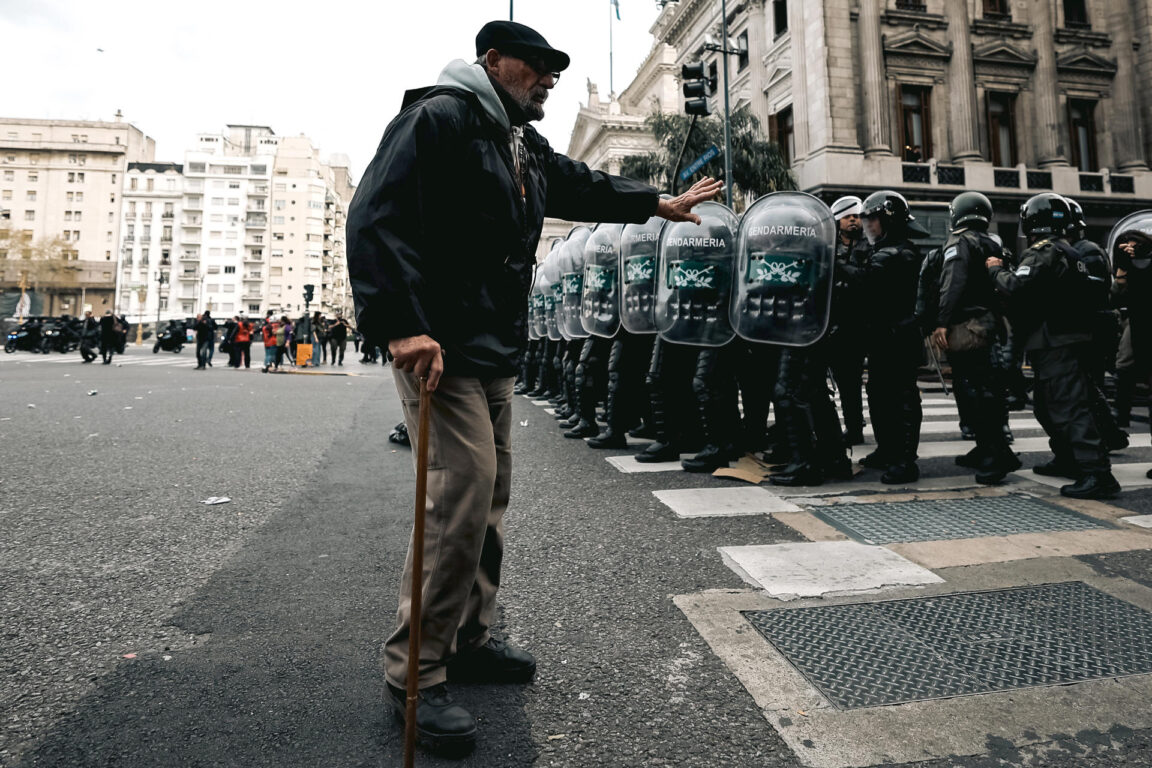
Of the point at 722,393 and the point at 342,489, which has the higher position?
the point at 722,393

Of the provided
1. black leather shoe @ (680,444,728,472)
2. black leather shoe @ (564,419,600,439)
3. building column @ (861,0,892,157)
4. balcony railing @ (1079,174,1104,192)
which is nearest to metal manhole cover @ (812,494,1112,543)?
black leather shoe @ (680,444,728,472)

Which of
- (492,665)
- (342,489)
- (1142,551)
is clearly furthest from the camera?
(342,489)

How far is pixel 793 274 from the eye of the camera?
4.84 m

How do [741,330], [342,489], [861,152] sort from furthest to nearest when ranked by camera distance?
[861,152] < [741,330] < [342,489]

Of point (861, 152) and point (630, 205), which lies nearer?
point (630, 205)

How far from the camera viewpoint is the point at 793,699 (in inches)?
75.8

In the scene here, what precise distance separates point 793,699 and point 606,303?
5.01 meters

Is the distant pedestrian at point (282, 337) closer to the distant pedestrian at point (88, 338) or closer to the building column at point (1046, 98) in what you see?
the distant pedestrian at point (88, 338)

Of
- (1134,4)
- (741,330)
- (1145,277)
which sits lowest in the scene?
(741,330)

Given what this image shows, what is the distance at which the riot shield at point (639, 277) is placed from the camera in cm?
596

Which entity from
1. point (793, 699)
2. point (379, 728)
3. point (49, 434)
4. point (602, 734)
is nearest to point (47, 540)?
point (379, 728)

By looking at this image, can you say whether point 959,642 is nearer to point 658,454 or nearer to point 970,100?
point 658,454

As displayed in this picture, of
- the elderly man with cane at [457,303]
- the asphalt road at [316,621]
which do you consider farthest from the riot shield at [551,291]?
the elderly man with cane at [457,303]

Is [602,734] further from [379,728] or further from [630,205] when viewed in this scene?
[630,205]
